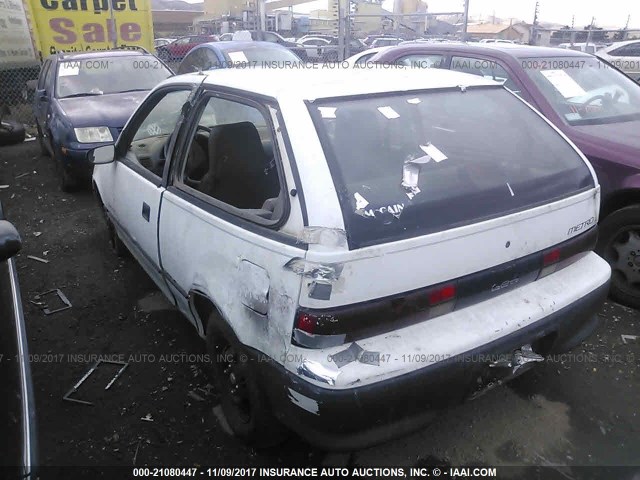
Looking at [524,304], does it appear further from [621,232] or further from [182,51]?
[182,51]

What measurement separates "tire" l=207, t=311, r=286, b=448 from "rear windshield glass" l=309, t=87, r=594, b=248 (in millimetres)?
804

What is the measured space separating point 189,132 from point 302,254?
120 cm

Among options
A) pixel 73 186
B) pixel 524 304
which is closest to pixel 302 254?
pixel 524 304

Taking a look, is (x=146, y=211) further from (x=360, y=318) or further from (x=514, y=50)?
(x=514, y=50)

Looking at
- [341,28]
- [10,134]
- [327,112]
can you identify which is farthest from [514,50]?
[341,28]

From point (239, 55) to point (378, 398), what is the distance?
313 inches

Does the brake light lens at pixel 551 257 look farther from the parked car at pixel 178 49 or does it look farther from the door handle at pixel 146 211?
the parked car at pixel 178 49

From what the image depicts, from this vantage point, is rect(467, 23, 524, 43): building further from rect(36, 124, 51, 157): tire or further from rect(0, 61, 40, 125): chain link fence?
rect(36, 124, 51, 157): tire

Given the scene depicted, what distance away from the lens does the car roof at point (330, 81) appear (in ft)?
7.03

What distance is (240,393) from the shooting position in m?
2.33

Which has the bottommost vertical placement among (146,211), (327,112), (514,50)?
(146,211)

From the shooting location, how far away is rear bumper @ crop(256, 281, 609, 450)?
178cm

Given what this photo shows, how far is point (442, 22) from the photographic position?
21.8 metres

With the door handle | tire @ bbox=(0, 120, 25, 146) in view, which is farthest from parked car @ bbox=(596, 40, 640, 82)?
tire @ bbox=(0, 120, 25, 146)
